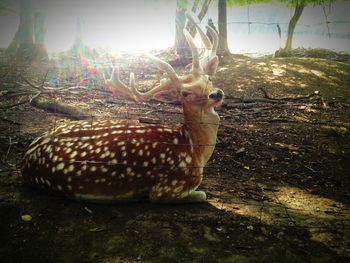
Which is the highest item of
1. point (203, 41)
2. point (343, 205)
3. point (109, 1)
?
point (109, 1)

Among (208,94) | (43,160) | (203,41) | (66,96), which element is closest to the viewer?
(43,160)

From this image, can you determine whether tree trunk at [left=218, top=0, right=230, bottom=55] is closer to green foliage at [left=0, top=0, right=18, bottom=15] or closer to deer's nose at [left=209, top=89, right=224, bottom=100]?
deer's nose at [left=209, top=89, right=224, bottom=100]

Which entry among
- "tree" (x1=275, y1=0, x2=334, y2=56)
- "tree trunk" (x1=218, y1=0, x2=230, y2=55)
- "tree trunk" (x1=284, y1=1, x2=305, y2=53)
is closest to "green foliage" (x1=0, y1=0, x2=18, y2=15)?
"tree trunk" (x1=218, y1=0, x2=230, y2=55)

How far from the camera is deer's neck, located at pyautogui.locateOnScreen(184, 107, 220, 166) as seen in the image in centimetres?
345

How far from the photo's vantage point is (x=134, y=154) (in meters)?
3.11

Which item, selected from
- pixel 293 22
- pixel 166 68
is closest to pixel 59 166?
pixel 166 68

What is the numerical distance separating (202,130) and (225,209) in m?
0.88

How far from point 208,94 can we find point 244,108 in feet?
11.4

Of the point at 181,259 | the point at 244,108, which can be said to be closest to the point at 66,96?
the point at 244,108

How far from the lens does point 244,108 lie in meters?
6.64

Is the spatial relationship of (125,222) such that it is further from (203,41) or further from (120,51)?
(120,51)

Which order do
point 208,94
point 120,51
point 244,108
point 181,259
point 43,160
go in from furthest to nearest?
point 120,51 → point 244,108 → point 208,94 → point 43,160 → point 181,259

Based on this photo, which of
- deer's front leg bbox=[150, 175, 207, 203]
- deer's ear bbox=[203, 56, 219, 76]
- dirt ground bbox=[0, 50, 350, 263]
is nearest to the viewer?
dirt ground bbox=[0, 50, 350, 263]

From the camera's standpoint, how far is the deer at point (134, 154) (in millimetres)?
3029
